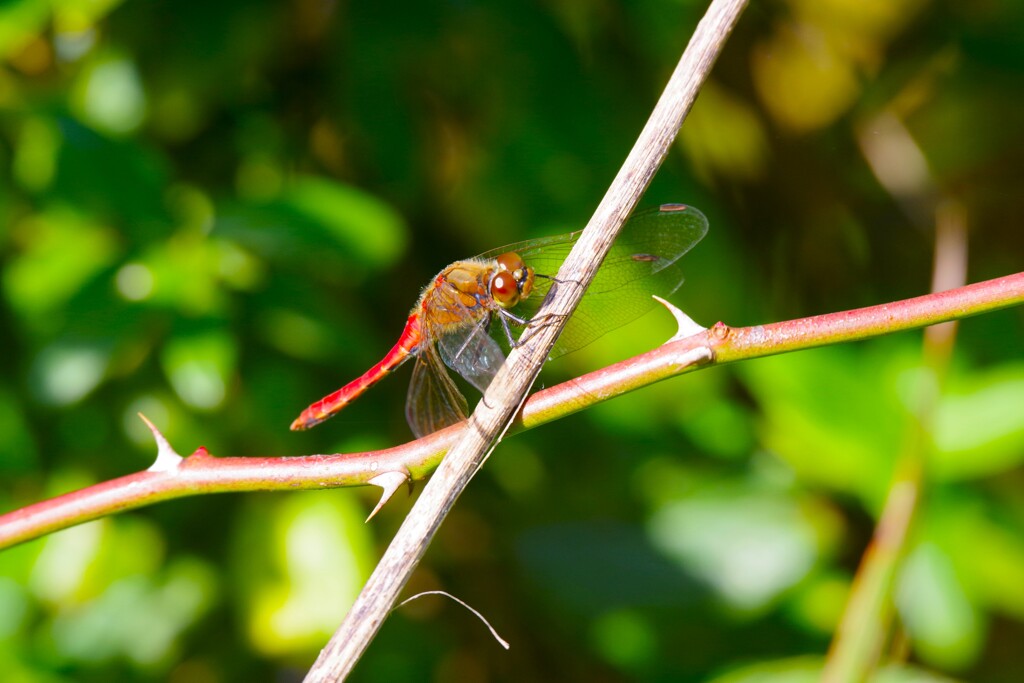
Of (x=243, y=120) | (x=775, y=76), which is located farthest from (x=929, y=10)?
(x=243, y=120)

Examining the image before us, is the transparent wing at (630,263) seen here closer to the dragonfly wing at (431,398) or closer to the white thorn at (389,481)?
the dragonfly wing at (431,398)

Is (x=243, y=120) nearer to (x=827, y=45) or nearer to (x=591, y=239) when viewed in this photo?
(x=591, y=239)

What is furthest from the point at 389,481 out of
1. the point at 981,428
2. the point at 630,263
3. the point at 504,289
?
the point at 981,428

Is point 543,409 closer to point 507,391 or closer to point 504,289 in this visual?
point 507,391

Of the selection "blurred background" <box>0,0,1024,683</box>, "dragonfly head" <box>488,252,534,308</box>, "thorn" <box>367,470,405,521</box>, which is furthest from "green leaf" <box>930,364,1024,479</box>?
"thorn" <box>367,470,405,521</box>

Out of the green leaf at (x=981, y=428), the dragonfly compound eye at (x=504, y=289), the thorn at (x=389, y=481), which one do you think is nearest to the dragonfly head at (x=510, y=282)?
the dragonfly compound eye at (x=504, y=289)

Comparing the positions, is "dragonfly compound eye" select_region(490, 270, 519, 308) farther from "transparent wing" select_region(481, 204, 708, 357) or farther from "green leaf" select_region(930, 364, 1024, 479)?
"green leaf" select_region(930, 364, 1024, 479)

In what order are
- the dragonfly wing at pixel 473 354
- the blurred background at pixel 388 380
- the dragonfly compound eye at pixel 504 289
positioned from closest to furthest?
the dragonfly wing at pixel 473 354 < the dragonfly compound eye at pixel 504 289 < the blurred background at pixel 388 380
